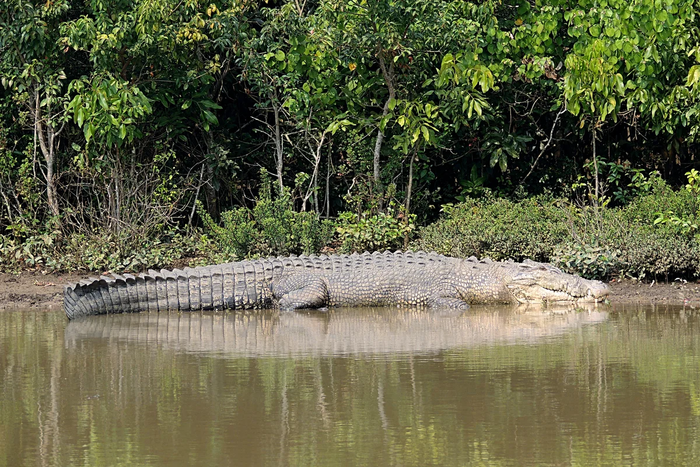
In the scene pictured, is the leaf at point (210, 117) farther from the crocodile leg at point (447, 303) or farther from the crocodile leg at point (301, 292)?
the crocodile leg at point (447, 303)

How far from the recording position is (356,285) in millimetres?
9383

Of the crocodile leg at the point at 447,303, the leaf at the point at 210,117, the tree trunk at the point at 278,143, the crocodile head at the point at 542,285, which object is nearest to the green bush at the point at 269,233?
the tree trunk at the point at 278,143

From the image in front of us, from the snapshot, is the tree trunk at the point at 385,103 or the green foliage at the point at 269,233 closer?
the green foliage at the point at 269,233

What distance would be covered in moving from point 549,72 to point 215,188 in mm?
4551

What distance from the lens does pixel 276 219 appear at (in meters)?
11.1

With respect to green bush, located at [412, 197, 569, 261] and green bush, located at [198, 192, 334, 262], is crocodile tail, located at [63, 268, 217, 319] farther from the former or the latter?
green bush, located at [412, 197, 569, 261]

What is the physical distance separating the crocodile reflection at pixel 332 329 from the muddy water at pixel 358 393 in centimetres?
3

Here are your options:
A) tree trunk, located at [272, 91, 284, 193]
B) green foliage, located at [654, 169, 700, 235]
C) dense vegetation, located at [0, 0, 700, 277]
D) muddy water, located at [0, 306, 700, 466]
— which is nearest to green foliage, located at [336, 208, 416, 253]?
dense vegetation, located at [0, 0, 700, 277]

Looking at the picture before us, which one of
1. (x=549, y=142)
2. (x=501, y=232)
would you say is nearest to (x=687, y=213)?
(x=501, y=232)

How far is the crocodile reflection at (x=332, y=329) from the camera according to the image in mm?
6773

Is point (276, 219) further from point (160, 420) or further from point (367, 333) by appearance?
point (160, 420)

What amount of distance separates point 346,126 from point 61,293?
4124mm

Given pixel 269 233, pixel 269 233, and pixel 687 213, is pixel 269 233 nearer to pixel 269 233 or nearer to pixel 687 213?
pixel 269 233

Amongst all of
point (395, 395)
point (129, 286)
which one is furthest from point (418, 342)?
point (129, 286)
